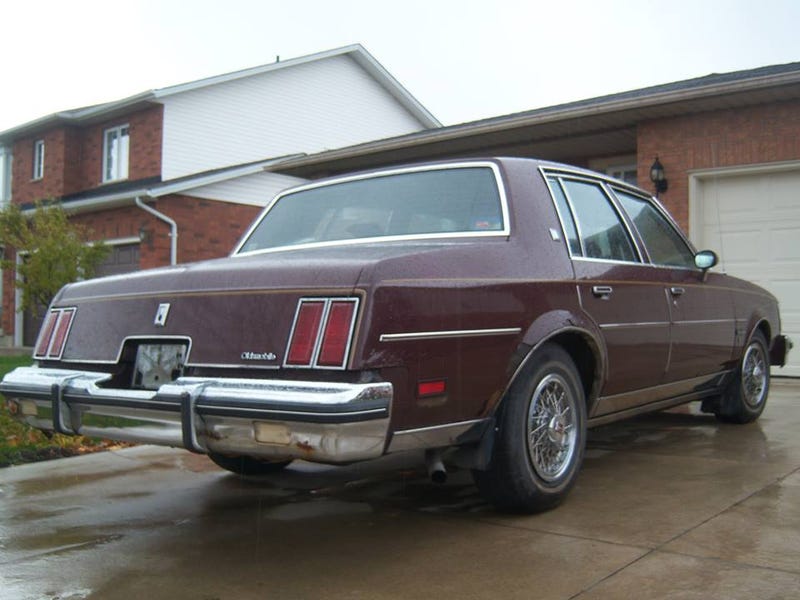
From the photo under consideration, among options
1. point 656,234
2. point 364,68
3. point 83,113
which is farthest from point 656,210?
point 364,68

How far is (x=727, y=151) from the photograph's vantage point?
33.5 ft

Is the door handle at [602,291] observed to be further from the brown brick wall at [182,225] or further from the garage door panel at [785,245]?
the brown brick wall at [182,225]

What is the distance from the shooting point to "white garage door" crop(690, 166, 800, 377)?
982cm

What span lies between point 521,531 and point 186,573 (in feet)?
4.73

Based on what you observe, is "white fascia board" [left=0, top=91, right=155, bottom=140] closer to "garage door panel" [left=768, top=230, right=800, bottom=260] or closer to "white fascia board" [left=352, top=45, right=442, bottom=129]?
"white fascia board" [left=352, top=45, right=442, bottom=129]

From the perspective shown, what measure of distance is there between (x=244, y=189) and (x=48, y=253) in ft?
19.5

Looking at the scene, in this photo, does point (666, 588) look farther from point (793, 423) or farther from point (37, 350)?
point (793, 423)

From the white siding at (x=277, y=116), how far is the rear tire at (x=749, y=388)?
51.8ft

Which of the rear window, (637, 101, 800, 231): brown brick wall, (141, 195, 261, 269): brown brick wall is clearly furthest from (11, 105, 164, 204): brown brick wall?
the rear window

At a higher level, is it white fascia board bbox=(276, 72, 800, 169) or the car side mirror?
white fascia board bbox=(276, 72, 800, 169)

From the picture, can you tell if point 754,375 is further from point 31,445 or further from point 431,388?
point 31,445

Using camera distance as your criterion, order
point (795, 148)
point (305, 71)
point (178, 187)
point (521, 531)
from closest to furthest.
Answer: point (521, 531), point (795, 148), point (178, 187), point (305, 71)

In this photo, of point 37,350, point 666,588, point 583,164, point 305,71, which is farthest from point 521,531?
point 305,71

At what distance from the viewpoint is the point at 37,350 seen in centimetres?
421
